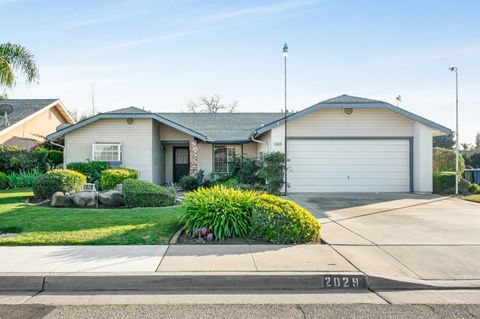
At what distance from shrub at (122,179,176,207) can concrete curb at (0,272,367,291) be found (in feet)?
19.6

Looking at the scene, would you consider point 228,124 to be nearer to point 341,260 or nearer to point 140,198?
point 140,198

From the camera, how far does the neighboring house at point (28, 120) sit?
69.4 feet

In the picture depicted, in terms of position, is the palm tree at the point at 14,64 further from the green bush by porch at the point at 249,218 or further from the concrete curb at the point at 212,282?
the concrete curb at the point at 212,282

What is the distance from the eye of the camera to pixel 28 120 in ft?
74.7

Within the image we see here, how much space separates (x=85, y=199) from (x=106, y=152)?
6988 mm

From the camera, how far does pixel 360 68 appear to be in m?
16.8

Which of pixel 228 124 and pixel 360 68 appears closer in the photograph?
pixel 360 68

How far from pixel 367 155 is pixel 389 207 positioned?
4913mm

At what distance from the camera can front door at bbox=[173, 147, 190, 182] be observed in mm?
20672

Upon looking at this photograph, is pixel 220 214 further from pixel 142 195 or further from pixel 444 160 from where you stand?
pixel 444 160

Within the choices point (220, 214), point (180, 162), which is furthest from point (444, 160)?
point (220, 214)

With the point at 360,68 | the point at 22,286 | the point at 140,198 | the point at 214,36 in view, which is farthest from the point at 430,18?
the point at 22,286

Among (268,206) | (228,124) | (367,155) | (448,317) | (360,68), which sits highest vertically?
Answer: (360,68)

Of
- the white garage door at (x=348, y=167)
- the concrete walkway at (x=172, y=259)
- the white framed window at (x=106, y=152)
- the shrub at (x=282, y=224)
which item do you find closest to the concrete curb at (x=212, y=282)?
the concrete walkway at (x=172, y=259)
